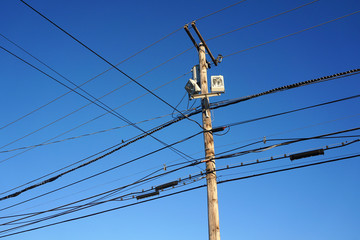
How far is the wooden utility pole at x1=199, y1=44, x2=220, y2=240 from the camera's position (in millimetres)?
8812

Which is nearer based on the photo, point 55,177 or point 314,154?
point 314,154

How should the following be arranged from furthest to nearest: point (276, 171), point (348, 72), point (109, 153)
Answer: point (109, 153) < point (276, 171) < point (348, 72)

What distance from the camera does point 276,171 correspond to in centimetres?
942

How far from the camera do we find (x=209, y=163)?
9.76m

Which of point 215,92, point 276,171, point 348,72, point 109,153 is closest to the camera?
point 348,72

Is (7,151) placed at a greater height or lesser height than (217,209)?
greater

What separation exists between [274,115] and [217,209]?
333 centimetres

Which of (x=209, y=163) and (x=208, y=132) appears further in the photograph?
(x=208, y=132)

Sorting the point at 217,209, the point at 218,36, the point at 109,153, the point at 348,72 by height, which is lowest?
the point at 217,209

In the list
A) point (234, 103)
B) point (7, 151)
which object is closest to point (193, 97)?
point (234, 103)

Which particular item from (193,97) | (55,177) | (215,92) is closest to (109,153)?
(55,177)

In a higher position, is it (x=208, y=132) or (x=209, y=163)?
(x=208, y=132)

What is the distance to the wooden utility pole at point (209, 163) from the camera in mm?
8812

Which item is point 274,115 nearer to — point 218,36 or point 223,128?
point 223,128
